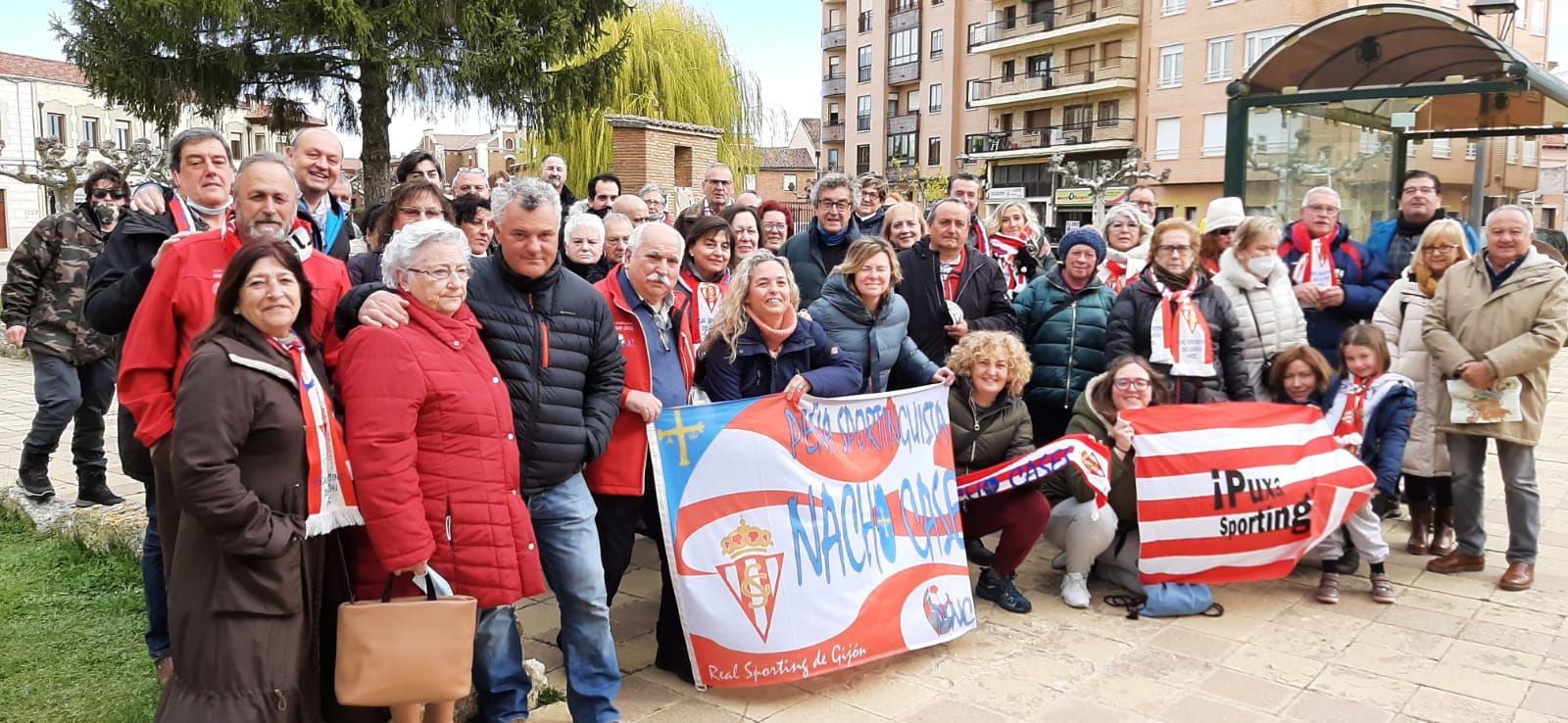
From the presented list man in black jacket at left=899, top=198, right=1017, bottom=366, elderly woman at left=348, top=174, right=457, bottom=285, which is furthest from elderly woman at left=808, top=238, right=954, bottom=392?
elderly woman at left=348, top=174, right=457, bottom=285

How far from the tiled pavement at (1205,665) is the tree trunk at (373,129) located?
16.3m

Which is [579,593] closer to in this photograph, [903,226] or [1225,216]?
[903,226]

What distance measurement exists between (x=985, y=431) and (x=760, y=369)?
134 cm

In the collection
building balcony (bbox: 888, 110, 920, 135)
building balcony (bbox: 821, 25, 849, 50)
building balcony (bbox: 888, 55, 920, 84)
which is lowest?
building balcony (bbox: 888, 110, 920, 135)

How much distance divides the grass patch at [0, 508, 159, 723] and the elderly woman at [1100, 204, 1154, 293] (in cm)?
535

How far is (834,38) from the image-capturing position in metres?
67.5

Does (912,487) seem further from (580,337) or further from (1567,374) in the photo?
(1567,374)

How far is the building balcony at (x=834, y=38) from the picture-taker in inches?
2645

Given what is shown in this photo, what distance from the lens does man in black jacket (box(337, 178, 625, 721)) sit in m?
3.51

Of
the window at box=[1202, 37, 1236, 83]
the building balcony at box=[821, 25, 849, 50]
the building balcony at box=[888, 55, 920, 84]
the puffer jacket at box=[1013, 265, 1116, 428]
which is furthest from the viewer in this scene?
the building balcony at box=[821, 25, 849, 50]

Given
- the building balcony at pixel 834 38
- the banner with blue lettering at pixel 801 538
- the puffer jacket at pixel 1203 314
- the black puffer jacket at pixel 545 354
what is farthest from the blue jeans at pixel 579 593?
the building balcony at pixel 834 38

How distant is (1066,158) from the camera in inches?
1866

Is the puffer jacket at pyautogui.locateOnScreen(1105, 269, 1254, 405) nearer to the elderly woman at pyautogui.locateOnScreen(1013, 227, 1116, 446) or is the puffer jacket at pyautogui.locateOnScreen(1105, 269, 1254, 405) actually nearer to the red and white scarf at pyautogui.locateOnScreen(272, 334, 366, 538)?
the elderly woman at pyautogui.locateOnScreen(1013, 227, 1116, 446)

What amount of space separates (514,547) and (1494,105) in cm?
1180
